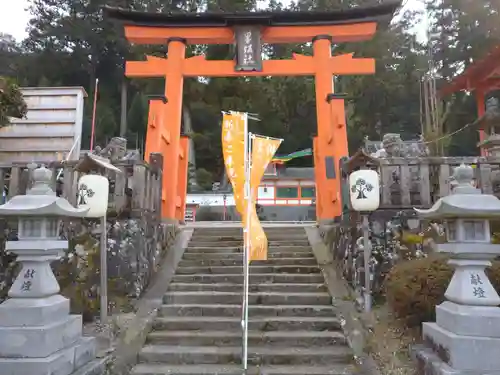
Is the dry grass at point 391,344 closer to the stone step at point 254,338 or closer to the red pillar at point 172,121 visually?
the stone step at point 254,338

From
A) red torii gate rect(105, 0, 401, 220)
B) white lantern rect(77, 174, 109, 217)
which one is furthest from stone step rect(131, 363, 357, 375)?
red torii gate rect(105, 0, 401, 220)

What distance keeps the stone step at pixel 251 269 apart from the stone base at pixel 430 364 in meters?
2.83

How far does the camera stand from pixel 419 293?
4820 millimetres

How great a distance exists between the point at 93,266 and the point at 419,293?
4486mm

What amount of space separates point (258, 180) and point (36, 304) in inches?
118

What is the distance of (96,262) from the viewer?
6.37 metres

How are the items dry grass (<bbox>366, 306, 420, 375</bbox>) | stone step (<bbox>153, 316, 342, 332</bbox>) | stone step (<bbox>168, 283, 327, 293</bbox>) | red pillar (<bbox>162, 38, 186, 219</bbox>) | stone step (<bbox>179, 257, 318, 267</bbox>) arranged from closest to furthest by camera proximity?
dry grass (<bbox>366, 306, 420, 375</bbox>) < stone step (<bbox>153, 316, 342, 332</bbox>) < stone step (<bbox>168, 283, 327, 293</bbox>) < stone step (<bbox>179, 257, 318, 267</bbox>) < red pillar (<bbox>162, 38, 186, 219</bbox>)

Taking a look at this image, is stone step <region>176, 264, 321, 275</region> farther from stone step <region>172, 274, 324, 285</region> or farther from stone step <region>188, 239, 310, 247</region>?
stone step <region>188, 239, 310, 247</region>

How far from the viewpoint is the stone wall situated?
20.2 feet

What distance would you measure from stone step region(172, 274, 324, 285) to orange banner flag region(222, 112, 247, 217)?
5.63ft

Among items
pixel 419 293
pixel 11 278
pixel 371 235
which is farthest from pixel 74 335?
pixel 371 235

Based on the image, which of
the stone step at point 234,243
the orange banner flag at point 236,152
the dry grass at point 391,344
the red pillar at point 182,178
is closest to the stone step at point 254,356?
the dry grass at point 391,344

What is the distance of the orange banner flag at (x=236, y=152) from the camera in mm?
5645

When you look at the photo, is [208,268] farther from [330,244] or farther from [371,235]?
[371,235]
